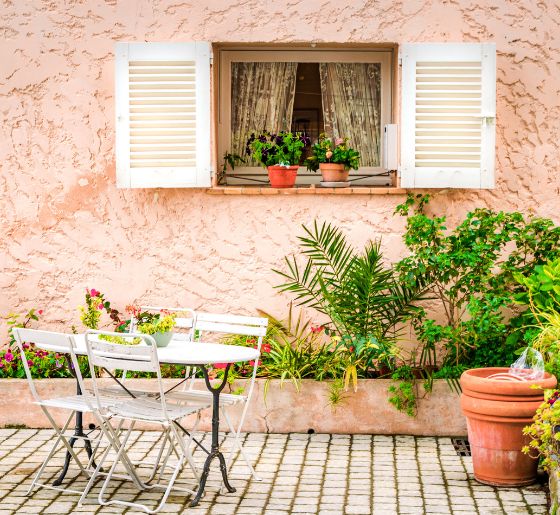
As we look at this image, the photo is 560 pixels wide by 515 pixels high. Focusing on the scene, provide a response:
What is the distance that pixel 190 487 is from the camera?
6.11m

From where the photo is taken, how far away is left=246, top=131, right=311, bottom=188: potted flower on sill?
807 cm

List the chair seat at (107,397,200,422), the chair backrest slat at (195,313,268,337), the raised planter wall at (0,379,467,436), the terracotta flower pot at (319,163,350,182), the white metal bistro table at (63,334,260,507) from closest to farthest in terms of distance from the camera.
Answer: the chair seat at (107,397,200,422) → the white metal bistro table at (63,334,260,507) → the chair backrest slat at (195,313,268,337) → the raised planter wall at (0,379,467,436) → the terracotta flower pot at (319,163,350,182)

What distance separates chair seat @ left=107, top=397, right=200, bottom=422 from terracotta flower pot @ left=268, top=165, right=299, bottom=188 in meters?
2.58

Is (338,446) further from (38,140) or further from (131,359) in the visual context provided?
(38,140)

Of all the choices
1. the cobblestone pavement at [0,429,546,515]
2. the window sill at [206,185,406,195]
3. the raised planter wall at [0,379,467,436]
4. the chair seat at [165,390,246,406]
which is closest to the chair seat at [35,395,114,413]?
the chair seat at [165,390,246,406]

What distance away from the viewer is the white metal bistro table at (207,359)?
5730mm

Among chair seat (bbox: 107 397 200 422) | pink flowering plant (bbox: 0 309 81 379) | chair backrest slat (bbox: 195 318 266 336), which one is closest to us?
chair seat (bbox: 107 397 200 422)

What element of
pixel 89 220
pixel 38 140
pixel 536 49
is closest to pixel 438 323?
pixel 536 49

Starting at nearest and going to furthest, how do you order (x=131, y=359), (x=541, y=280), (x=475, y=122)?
(x=131, y=359) → (x=541, y=280) → (x=475, y=122)

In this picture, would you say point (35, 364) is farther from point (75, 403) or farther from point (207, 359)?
point (207, 359)

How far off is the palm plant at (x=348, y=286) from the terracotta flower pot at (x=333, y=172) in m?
0.42

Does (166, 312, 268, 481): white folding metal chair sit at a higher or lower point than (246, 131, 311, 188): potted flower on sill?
lower

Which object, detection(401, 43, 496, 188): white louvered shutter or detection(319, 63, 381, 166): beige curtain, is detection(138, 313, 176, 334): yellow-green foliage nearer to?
detection(401, 43, 496, 188): white louvered shutter

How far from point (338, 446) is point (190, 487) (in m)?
1.39
